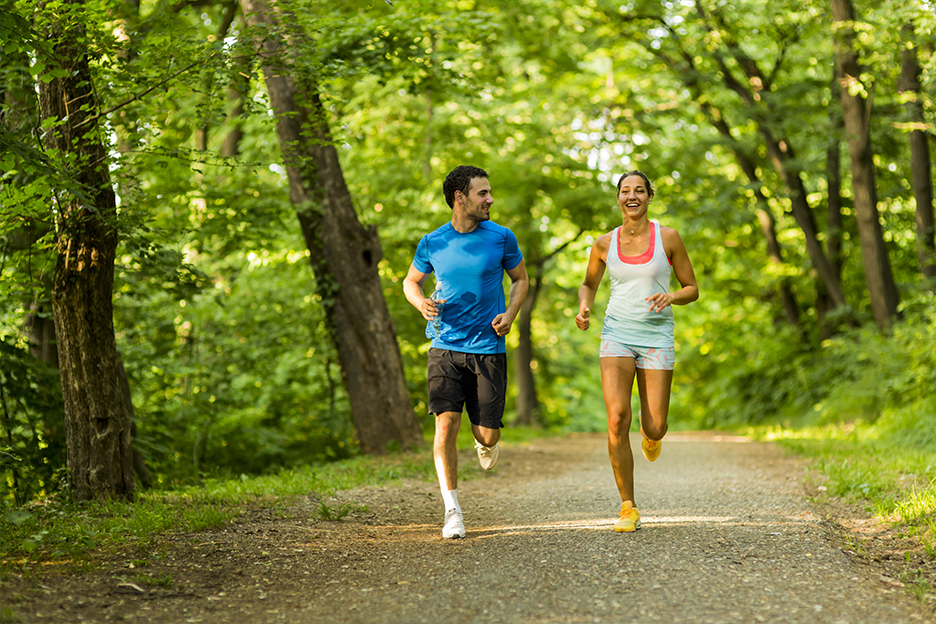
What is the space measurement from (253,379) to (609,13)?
1114cm

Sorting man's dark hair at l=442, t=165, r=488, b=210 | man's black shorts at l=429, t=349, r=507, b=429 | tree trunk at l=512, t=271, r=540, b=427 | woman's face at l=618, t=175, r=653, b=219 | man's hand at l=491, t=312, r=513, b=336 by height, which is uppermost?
man's dark hair at l=442, t=165, r=488, b=210

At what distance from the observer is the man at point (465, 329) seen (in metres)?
5.25

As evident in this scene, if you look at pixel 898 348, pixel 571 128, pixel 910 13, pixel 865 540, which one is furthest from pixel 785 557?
pixel 571 128

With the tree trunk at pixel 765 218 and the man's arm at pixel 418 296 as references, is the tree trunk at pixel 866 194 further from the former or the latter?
the man's arm at pixel 418 296

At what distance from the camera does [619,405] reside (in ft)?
17.2

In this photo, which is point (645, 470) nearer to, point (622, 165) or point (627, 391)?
point (627, 391)

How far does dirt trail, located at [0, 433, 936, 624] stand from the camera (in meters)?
3.60

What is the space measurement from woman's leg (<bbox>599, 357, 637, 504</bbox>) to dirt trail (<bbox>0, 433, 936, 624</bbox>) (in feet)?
1.46

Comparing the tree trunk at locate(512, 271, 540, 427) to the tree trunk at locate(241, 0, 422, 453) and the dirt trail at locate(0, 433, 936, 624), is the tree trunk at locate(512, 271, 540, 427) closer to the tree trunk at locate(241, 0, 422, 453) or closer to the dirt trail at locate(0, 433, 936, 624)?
the tree trunk at locate(241, 0, 422, 453)

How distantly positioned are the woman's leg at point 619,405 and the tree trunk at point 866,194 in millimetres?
10432

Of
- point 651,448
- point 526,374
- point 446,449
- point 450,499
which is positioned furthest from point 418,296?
point 526,374

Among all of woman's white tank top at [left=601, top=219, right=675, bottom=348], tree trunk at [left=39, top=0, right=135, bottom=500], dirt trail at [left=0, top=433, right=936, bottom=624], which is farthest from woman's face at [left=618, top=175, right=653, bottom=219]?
tree trunk at [left=39, top=0, right=135, bottom=500]

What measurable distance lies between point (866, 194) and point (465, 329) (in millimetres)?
11157

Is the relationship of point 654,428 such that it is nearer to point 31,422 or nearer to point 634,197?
point 634,197
